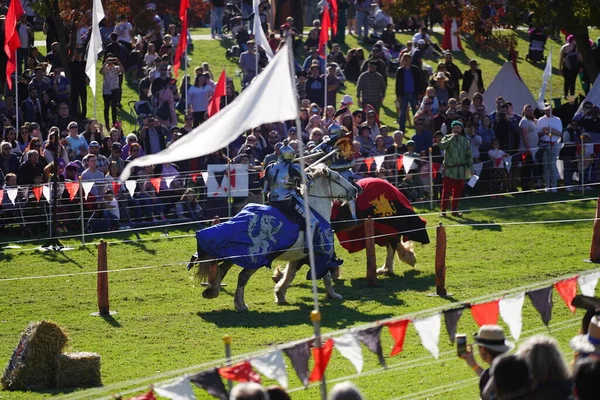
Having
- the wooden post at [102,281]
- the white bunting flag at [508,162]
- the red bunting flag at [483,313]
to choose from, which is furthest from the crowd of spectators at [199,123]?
the red bunting flag at [483,313]

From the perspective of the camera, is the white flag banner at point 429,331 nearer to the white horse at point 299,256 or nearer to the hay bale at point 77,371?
the hay bale at point 77,371

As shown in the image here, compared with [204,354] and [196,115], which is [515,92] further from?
[204,354]

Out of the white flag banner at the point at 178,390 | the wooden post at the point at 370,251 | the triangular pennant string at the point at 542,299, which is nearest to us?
the white flag banner at the point at 178,390

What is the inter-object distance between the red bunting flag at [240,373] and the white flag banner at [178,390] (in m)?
0.30

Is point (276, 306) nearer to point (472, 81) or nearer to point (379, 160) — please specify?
point (379, 160)

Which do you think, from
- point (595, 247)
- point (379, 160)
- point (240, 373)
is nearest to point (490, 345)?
point (240, 373)

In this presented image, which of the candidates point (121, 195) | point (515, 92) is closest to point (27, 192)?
point (121, 195)

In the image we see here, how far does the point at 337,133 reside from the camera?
1961 centimetres

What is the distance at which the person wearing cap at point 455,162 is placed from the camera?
77.5 ft

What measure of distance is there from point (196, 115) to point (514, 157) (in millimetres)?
7018

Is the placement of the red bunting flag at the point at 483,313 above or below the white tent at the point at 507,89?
below

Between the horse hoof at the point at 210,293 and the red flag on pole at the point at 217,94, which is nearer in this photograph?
the horse hoof at the point at 210,293

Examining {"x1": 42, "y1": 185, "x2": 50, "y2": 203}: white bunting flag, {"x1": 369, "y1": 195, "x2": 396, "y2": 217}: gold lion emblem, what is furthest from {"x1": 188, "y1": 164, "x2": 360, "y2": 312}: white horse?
{"x1": 42, "y1": 185, "x2": 50, "y2": 203}: white bunting flag

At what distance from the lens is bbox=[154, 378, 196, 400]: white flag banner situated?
8.68m
